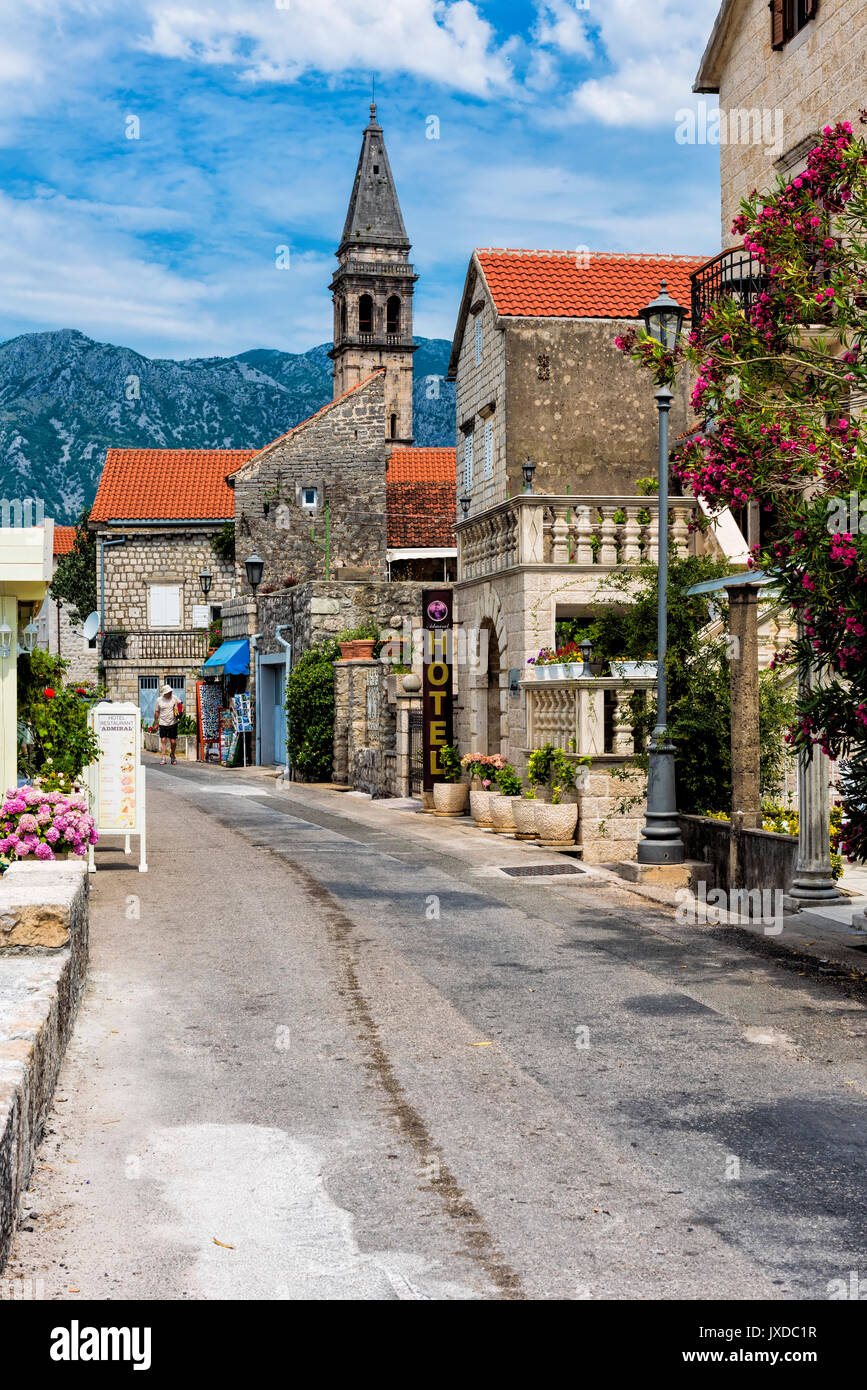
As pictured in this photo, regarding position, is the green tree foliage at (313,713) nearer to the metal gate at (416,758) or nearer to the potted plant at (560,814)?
the metal gate at (416,758)

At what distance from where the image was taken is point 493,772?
62.5 feet

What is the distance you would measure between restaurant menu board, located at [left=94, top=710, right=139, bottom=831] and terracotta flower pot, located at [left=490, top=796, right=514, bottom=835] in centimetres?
559

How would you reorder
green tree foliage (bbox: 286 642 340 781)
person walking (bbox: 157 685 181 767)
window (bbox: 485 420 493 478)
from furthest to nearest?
person walking (bbox: 157 685 181 767), green tree foliage (bbox: 286 642 340 781), window (bbox: 485 420 493 478)

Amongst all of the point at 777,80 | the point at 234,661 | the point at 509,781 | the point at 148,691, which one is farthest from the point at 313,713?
the point at 148,691

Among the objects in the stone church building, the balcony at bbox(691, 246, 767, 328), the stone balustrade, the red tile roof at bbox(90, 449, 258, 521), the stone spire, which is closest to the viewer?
the stone balustrade

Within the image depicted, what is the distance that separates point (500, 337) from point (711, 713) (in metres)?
9.10

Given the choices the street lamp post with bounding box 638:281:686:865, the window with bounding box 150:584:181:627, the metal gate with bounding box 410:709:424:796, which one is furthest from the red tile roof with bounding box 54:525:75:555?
the street lamp post with bounding box 638:281:686:865

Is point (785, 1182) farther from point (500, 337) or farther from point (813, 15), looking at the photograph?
point (500, 337)

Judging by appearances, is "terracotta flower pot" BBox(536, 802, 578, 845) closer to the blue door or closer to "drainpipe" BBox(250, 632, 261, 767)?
the blue door

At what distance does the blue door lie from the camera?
33562 millimetres

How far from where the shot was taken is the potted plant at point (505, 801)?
58.5 ft
